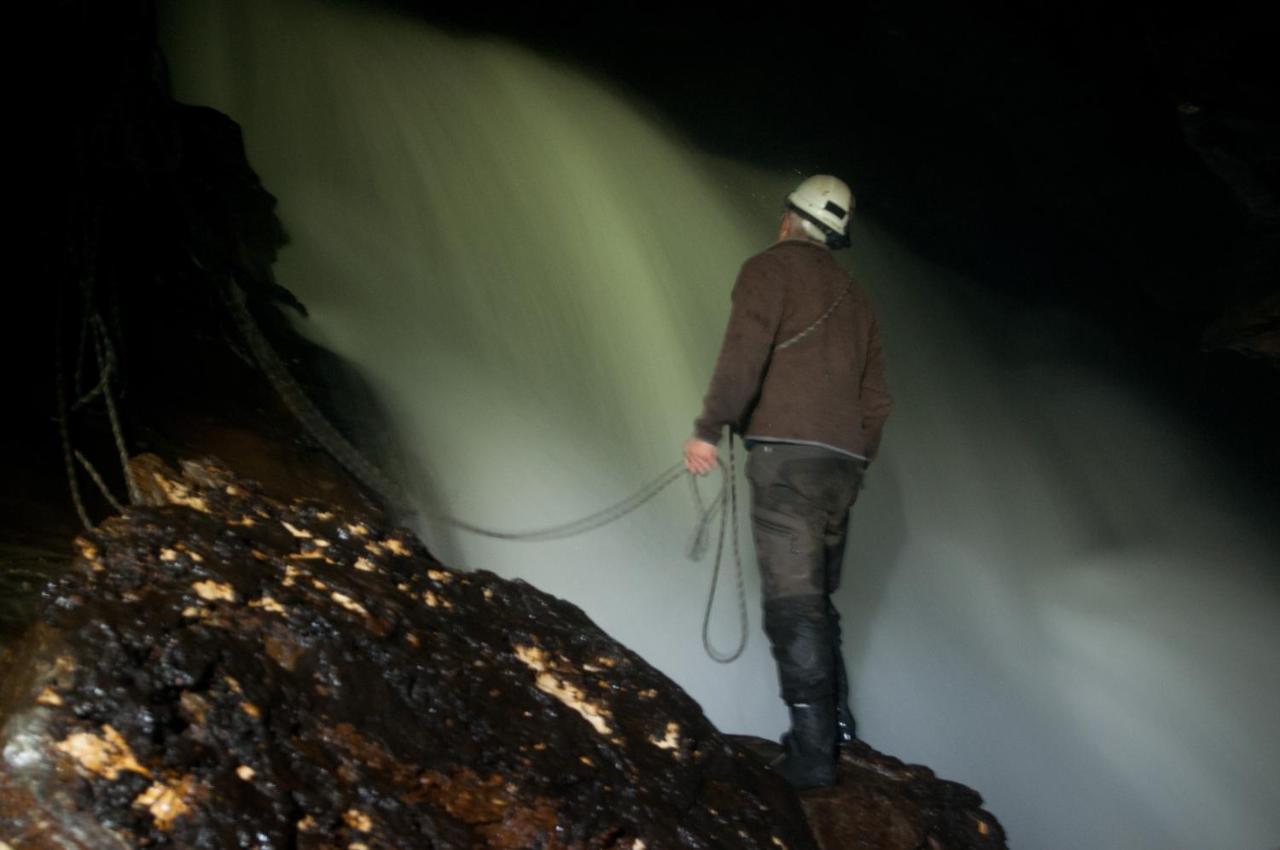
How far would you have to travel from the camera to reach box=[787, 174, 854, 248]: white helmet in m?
3.12

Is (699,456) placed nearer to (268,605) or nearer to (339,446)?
(268,605)

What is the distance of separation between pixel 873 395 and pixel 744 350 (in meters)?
0.62

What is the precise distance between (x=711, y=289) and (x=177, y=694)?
7263 millimetres

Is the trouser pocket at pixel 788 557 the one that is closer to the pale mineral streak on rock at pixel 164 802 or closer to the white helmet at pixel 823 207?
the white helmet at pixel 823 207

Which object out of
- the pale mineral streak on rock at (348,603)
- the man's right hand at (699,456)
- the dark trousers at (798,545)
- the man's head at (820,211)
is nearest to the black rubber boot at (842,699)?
the dark trousers at (798,545)

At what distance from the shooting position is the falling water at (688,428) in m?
5.07

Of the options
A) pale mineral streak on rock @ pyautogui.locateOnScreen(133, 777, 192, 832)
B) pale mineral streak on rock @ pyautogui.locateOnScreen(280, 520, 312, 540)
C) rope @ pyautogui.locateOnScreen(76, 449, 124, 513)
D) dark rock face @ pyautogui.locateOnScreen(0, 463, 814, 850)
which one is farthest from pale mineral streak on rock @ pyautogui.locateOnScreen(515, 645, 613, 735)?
rope @ pyautogui.locateOnScreen(76, 449, 124, 513)

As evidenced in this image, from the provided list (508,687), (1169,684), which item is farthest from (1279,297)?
(508,687)

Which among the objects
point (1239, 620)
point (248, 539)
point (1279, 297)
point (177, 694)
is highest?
point (1279, 297)

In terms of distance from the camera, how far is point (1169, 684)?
20.0ft

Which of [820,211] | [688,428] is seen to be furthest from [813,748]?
[688,428]

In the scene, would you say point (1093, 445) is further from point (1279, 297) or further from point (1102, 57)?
point (1102, 57)

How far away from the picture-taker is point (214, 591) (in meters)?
1.57

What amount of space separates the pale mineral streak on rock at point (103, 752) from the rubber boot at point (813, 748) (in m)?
2.06
